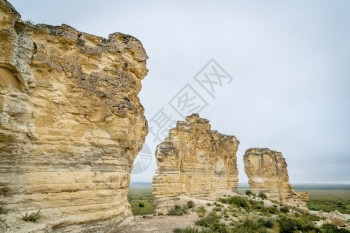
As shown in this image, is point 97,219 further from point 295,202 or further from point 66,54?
point 295,202

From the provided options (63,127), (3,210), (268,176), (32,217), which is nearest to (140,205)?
(268,176)

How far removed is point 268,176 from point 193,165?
65.2 ft

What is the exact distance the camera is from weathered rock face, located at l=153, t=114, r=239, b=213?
2280 centimetres

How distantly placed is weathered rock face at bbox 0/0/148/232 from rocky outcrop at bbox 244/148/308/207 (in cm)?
3441

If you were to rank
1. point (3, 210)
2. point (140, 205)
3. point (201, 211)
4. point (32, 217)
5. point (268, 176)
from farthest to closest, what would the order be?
1. point (268, 176)
2. point (140, 205)
3. point (201, 211)
4. point (32, 217)
5. point (3, 210)

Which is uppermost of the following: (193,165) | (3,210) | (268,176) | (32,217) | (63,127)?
(63,127)

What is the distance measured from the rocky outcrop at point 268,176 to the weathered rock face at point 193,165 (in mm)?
5531

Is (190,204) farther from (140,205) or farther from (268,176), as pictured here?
(268,176)

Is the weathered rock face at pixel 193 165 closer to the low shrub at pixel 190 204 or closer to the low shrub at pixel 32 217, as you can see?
the low shrub at pixel 190 204

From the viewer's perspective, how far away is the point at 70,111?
9031 mm

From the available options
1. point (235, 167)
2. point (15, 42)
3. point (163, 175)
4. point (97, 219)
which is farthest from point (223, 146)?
point (15, 42)

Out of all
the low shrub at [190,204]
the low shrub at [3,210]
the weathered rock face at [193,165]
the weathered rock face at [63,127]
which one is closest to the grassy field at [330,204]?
the weathered rock face at [193,165]

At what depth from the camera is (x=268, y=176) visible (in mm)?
41281

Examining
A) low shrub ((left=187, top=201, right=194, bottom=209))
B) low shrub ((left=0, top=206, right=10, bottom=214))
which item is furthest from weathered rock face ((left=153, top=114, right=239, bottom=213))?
low shrub ((left=0, top=206, right=10, bottom=214))
